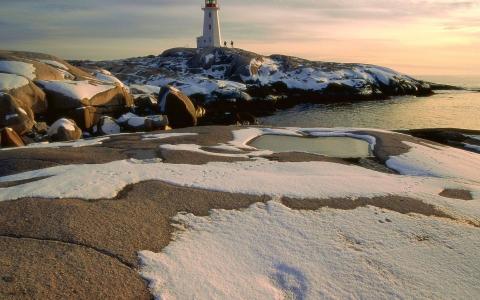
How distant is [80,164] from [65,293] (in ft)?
25.7

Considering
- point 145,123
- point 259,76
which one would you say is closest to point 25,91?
point 145,123

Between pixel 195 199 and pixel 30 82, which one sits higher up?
pixel 30 82

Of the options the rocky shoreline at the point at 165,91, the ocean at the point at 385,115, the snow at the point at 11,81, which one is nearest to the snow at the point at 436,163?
the rocky shoreline at the point at 165,91

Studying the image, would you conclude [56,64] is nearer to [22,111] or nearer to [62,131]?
[22,111]

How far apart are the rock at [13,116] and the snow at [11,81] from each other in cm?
212

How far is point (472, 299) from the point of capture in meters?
6.39

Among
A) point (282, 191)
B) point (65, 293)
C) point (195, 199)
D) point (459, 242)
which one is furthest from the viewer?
point (282, 191)

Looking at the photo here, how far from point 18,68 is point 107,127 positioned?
8.70m

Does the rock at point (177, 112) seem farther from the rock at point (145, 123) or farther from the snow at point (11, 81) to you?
the snow at point (11, 81)

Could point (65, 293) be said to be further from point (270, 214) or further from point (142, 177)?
point (142, 177)

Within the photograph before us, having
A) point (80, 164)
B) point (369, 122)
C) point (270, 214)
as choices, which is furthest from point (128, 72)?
point (270, 214)

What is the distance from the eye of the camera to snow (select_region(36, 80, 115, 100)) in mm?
27500

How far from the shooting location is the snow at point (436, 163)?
14507mm

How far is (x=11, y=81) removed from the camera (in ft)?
84.9
